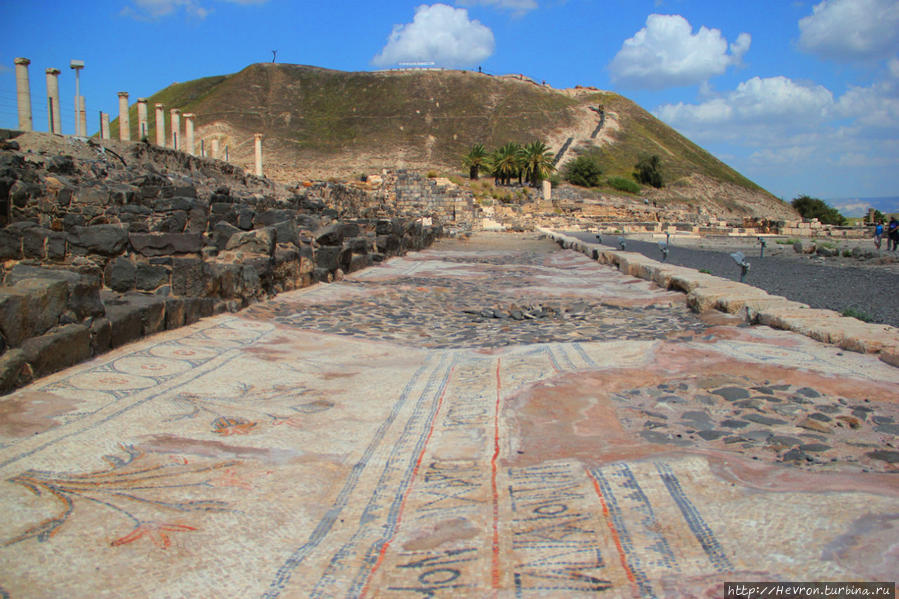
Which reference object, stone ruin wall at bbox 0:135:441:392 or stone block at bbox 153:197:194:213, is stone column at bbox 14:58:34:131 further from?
stone block at bbox 153:197:194:213

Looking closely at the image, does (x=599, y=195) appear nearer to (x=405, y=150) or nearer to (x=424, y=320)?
(x=405, y=150)

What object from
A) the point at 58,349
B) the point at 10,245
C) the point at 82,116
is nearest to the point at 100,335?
the point at 58,349

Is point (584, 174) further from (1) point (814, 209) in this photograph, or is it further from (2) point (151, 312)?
(2) point (151, 312)

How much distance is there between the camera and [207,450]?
136 inches

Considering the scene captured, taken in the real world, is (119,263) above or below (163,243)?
below

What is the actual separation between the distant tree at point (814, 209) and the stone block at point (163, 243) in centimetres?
6530

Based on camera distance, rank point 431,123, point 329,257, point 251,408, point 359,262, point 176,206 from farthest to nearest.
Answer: point 431,123 → point 359,262 → point 329,257 → point 176,206 → point 251,408

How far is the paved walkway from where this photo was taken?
235 centimetres

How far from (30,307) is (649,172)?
70.1 metres

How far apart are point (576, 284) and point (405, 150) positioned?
66.3m

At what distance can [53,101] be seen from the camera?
25.3 meters

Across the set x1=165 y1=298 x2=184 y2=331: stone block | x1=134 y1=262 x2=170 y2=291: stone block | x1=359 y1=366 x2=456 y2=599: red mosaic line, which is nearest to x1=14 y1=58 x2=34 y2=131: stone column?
x1=134 y1=262 x2=170 y2=291: stone block

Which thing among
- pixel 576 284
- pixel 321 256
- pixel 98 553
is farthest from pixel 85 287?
pixel 576 284

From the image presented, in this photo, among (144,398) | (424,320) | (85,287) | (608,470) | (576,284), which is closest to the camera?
(608,470)
